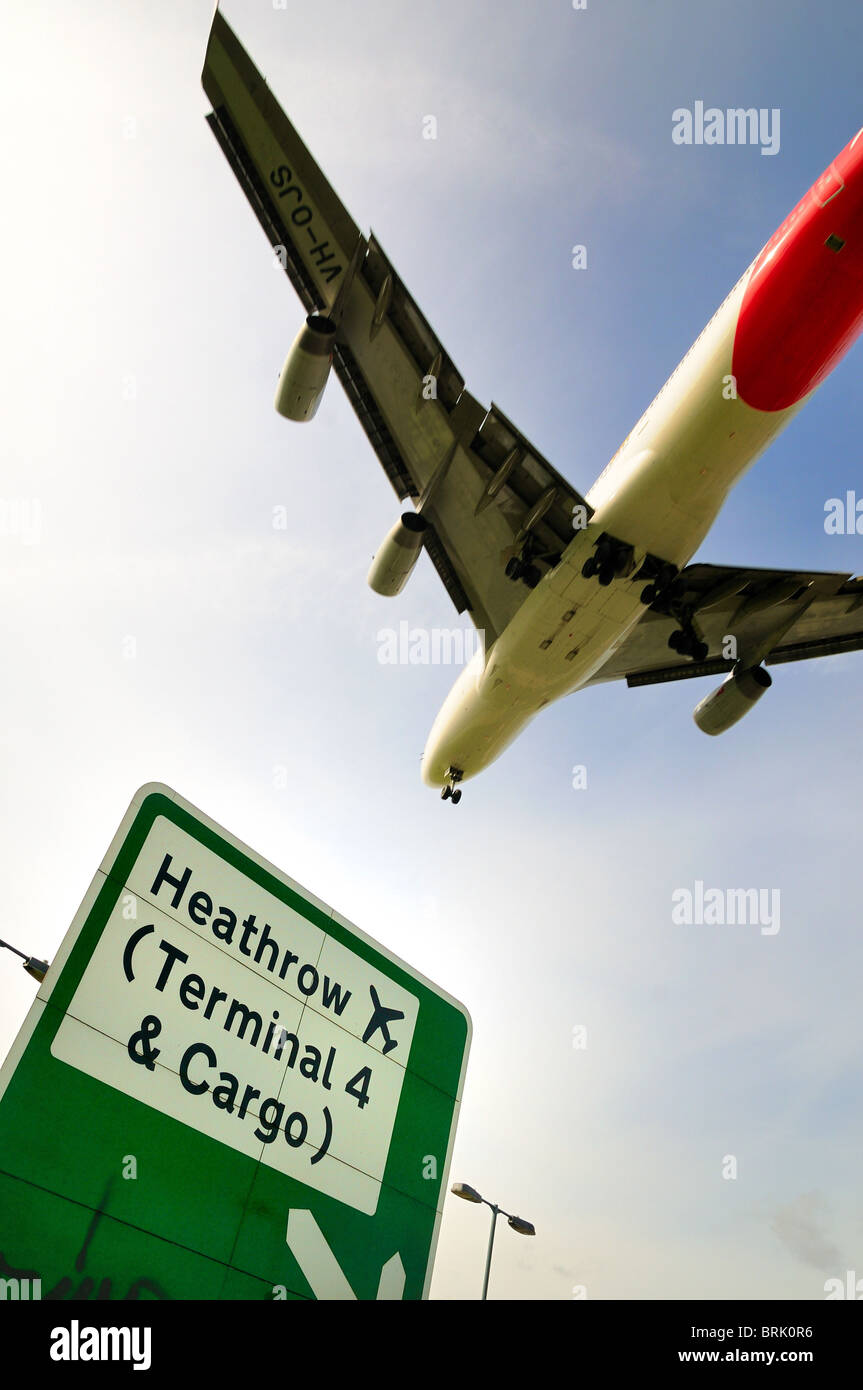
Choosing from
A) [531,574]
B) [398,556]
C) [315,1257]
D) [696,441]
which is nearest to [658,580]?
[531,574]

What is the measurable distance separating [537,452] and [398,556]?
3708 millimetres

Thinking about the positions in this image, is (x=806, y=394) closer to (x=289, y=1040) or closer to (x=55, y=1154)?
(x=289, y=1040)

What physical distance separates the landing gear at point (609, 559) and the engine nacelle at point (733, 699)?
622 centimetres

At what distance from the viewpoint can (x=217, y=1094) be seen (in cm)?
354

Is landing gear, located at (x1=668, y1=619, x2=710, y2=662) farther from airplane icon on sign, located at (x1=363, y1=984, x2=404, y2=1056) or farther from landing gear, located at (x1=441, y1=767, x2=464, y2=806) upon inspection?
airplane icon on sign, located at (x1=363, y1=984, x2=404, y2=1056)

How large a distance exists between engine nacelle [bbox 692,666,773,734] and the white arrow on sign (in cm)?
1945

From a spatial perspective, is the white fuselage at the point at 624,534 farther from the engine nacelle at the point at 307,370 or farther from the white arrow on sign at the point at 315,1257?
the white arrow on sign at the point at 315,1257

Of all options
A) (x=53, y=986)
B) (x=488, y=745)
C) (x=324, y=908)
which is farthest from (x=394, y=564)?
(x=53, y=986)

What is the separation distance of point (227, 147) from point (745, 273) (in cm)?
1069

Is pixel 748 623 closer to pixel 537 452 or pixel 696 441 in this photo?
pixel 537 452

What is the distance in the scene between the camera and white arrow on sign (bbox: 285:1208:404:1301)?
11.7 ft

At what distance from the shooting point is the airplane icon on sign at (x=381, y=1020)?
4.34 meters

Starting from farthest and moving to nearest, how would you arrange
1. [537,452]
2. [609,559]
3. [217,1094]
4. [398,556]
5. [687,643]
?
[687,643] < [398,556] < [537,452] < [609,559] < [217,1094]

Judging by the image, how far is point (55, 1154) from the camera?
290 centimetres
